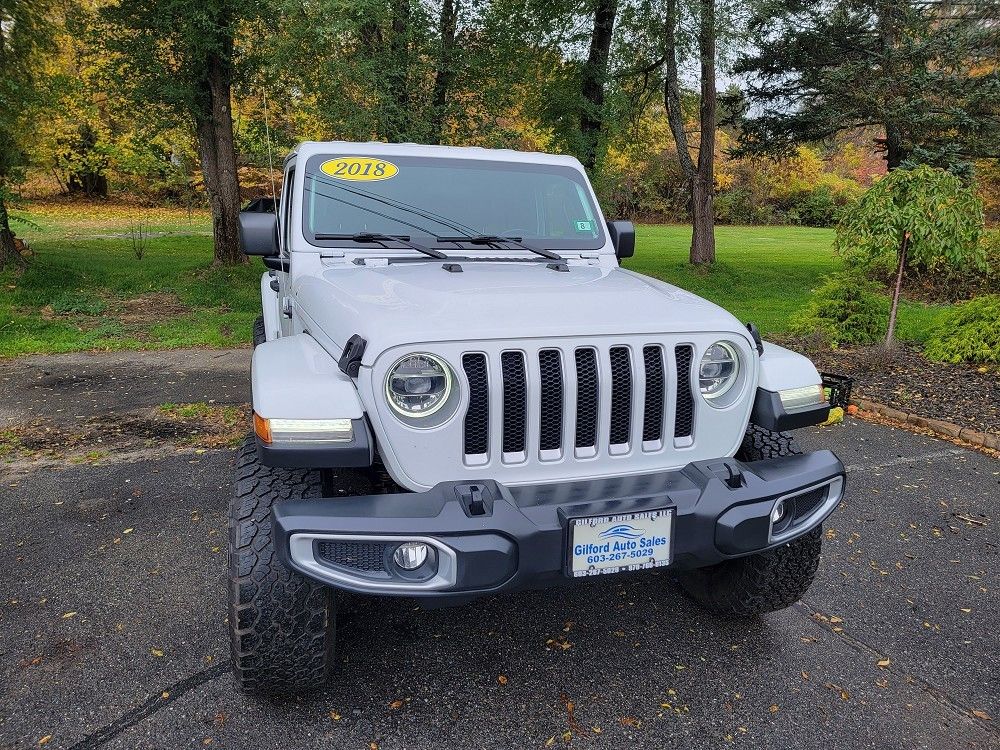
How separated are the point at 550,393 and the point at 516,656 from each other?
1.18 metres

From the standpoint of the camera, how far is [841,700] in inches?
104

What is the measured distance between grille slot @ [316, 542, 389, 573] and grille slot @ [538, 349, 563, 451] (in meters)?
0.63

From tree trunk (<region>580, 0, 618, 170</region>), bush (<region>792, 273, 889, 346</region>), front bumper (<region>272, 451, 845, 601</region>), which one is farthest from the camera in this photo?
tree trunk (<region>580, 0, 618, 170</region>)

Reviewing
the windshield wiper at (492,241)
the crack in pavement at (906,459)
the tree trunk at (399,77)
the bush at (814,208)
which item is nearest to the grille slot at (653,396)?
the windshield wiper at (492,241)

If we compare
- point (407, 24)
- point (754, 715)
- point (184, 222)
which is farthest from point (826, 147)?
point (184, 222)

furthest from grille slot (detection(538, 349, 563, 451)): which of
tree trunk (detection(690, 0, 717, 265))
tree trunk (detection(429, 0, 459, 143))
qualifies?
tree trunk (detection(690, 0, 717, 265))

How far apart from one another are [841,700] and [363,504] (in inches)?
76.0

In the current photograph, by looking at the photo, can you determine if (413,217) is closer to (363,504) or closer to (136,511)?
(363,504)

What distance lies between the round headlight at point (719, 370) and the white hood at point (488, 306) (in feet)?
0.31

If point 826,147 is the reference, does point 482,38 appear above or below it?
above

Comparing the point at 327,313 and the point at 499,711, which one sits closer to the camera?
the point at 499,711

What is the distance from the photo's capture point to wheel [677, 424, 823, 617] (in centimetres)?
290

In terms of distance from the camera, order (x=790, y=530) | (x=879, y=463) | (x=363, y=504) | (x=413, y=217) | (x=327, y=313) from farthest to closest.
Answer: (x=879, y=463)
(x=413, y=217)
(x=327, y=313)
(x=790, y=530)
(x=363, y=504)

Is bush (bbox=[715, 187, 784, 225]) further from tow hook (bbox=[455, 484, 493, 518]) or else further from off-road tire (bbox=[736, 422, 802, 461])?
tow hook (bbox=[455, 484, 493, 518])
